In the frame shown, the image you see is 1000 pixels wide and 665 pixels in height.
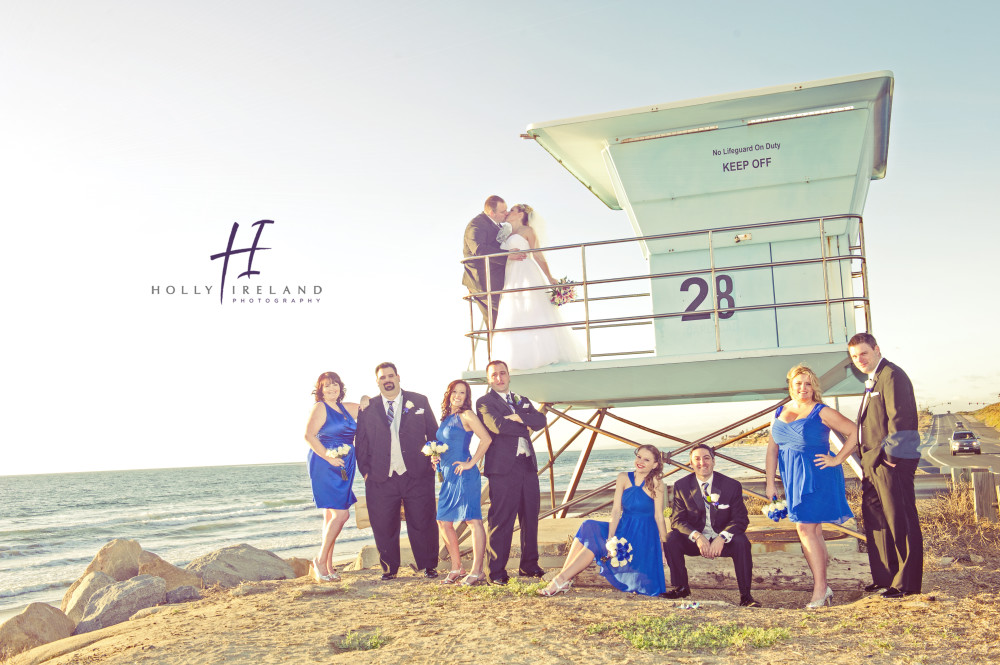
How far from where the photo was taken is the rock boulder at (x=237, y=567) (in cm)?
1160

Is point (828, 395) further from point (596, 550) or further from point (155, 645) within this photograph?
point (155, 645)

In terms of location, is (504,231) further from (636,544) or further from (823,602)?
(823,602)

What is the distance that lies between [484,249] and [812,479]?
4451 millimetres

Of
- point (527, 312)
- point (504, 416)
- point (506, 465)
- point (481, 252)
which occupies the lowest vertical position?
point (506, 465)

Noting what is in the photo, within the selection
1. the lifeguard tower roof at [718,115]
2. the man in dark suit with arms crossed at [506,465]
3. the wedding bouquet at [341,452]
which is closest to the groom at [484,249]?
the lifeguard tower roof at [718,115]

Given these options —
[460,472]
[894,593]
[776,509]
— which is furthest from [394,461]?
[894,593]

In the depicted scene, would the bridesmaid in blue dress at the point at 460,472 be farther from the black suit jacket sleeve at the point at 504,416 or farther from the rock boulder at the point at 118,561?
the rock boulder at the point at 118,561

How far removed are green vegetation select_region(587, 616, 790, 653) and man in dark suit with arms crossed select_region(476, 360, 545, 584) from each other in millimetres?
1930

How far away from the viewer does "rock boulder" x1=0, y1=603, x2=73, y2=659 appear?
32.2ft

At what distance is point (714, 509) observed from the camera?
6.63 m

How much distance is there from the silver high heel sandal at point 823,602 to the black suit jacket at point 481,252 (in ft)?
15.6

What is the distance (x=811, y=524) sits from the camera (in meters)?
6.32

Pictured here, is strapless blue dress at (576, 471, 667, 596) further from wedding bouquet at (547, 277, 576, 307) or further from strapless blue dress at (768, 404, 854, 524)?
wedding bouquet at (547, 277, 576, 307)

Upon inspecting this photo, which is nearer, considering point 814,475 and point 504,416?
point 814,475
